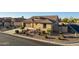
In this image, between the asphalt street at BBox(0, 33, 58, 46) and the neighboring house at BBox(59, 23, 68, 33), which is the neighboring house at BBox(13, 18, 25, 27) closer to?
the asphalt street at BBox(0, 33, 58, 46)

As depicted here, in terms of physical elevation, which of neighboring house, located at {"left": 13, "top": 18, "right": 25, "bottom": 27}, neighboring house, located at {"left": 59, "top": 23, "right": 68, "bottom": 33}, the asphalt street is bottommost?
the asphalt street

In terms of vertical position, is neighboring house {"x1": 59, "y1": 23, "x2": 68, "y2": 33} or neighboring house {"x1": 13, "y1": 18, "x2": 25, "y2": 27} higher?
neighboring house {"x1": 13, "y1": 18, "x2": 25, "y2": 27}

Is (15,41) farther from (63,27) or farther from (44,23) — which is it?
(63,27)

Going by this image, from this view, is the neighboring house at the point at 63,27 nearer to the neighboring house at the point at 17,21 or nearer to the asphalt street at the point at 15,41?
the asphalt street at the point at 15,41

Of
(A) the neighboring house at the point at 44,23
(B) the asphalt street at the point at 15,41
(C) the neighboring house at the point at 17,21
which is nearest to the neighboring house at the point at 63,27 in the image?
(A) the neighboring house at the point at 44,23

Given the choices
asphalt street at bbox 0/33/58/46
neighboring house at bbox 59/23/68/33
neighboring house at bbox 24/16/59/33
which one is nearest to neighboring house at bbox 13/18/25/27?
neighboring house at bbox 24/16/59/33
